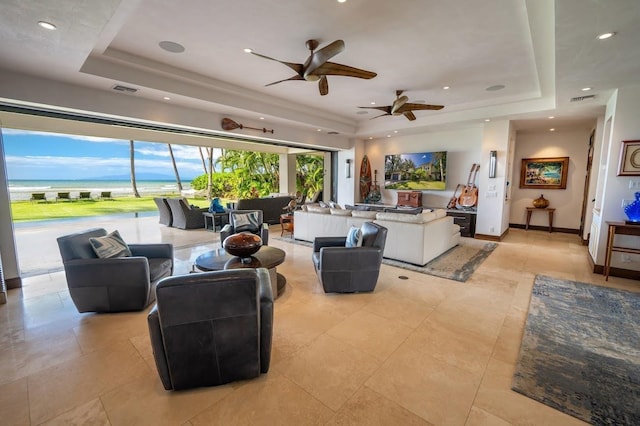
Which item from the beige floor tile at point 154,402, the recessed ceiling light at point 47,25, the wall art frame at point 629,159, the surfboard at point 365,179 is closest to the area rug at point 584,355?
the wall art frame at point 629,159

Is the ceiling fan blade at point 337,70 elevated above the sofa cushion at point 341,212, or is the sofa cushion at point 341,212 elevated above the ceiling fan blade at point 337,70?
the ceiling fan blade at point 337,70

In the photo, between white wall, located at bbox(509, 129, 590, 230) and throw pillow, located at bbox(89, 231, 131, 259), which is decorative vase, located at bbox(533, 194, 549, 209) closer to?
white wall, located at bbox(509, 129, 590, 230)

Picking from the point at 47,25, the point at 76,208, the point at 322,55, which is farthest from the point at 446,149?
the point at 76,208

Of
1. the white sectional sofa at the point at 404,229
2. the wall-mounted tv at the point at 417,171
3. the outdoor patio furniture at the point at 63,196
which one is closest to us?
the white sectional sofa at the point at 404,229

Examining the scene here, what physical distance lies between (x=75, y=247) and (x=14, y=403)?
152cm

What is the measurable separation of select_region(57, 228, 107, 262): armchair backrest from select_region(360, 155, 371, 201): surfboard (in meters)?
7.59

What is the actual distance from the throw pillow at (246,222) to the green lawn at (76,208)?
9092mm

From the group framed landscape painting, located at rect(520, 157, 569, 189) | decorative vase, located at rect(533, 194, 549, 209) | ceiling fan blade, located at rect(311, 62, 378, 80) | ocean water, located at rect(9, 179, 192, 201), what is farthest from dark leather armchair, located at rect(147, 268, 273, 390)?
ocean water, located at rect(9, 179, 192, 201)

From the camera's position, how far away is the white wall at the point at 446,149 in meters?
7.58

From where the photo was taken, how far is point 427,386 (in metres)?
1.96

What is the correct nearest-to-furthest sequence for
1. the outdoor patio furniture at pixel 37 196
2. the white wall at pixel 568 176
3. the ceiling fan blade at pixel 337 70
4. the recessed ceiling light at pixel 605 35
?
the recessed ceiling light at pixel 605 35, the ceiling fan blade at pixel 337 70, the white wall at pixel 568 176, the outdoor patio furniture at pixel 37 196

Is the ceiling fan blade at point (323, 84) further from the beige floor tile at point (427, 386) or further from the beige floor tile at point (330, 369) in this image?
the beige floor tile at point (427, 386)

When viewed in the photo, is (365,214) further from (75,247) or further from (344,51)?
(75,247)

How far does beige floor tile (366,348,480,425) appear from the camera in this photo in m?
1.74
